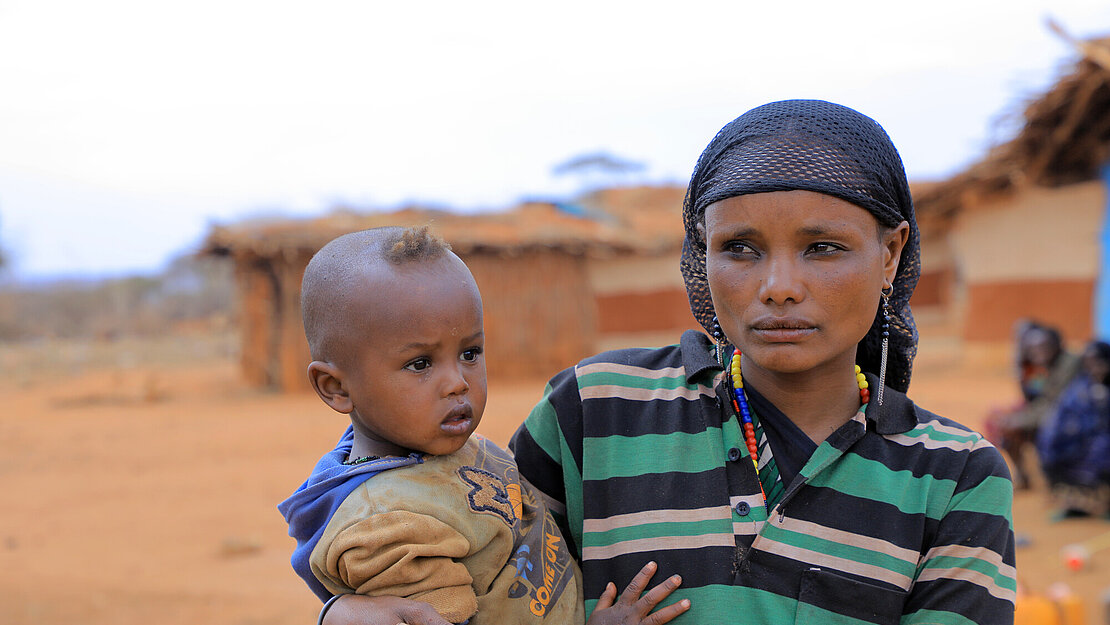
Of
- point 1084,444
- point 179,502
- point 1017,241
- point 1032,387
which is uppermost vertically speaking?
point 1017,241

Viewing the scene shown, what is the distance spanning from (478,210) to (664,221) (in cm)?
918

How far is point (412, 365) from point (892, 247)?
1.00m

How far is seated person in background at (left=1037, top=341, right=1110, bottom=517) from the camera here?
592cm

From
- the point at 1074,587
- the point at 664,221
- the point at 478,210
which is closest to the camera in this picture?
the point at 1074,587

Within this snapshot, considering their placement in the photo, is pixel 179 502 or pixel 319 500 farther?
pixel 179 502

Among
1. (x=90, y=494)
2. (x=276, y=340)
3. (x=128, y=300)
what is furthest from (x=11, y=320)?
(x=90, y=494)

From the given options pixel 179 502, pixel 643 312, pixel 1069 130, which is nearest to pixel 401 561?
pixel 179 502

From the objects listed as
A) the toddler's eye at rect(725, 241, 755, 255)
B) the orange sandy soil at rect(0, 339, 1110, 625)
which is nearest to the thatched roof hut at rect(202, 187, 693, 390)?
the orange sandy soil at rect(0, 339, 1110, 625)

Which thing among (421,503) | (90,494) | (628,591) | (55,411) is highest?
(421,503)

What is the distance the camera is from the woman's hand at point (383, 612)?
140 centimetres

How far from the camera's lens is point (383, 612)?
1.41 metres

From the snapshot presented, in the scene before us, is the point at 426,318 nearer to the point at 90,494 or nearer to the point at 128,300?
the point at 90,494

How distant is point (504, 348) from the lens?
16.5m

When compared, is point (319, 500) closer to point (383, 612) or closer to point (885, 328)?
point (383, 612)
